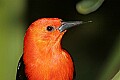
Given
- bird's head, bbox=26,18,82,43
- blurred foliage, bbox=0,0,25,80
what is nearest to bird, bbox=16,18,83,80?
bird's head, bbox=26,18,82,43

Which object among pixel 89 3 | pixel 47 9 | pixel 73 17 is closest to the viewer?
pixel 89 3

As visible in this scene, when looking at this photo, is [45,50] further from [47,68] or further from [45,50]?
[47,68]

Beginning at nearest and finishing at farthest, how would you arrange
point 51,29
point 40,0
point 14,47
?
point 14,47 < point 51,29 < point 40,0

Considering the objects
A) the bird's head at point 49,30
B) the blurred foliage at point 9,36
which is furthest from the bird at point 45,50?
the blurred foliage at point 9,36

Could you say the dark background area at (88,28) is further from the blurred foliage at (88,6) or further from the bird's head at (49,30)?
the blurred foliage at (88,6)

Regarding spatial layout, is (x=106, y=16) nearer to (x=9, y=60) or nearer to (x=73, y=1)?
(x=73, y=1)

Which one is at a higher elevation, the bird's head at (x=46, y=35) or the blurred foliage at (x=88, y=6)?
the blurred foliage at (x=88, y=6)

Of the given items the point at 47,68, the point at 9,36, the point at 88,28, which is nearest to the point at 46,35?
the point at 47,68

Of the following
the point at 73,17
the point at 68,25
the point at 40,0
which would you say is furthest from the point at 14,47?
the point at 73,17
